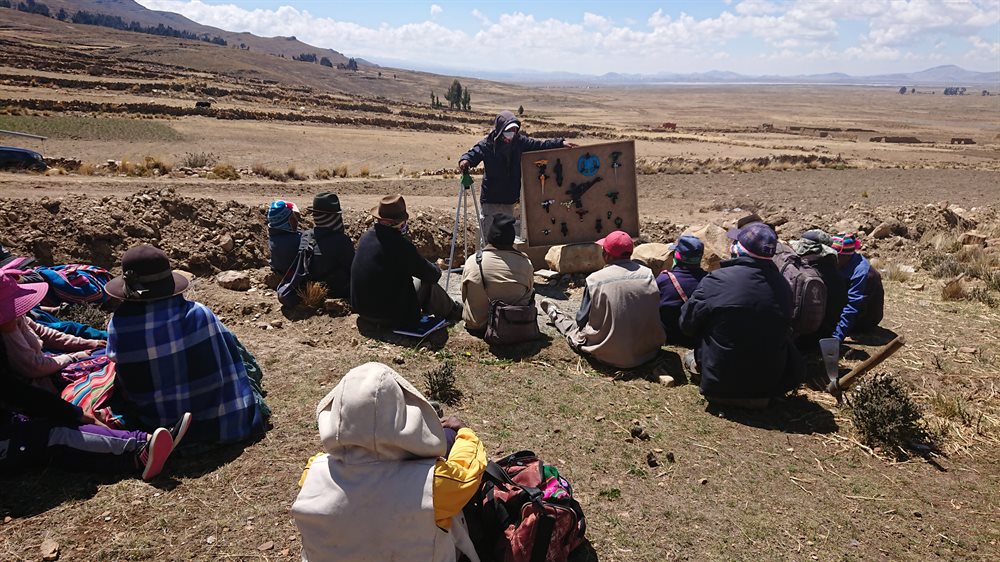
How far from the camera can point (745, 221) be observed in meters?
7.76

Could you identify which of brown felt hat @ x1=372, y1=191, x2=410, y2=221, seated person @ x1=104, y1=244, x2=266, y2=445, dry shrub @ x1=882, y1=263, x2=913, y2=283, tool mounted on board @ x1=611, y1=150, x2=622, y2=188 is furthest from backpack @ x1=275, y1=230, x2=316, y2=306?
dry shrub @ x1=882, y1=263, x2=913, y2=283

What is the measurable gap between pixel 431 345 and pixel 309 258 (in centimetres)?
217

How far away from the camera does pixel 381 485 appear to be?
3012 millimetres

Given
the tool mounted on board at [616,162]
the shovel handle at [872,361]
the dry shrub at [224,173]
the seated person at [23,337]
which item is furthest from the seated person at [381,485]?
the dry shrub at [224,173]

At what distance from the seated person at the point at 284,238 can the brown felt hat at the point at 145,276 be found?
3791 mm

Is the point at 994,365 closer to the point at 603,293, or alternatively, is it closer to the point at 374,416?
the point at 603,293

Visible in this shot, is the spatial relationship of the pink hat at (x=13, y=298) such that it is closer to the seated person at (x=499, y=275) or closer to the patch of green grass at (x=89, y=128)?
the seated person at (x=499, y=275)

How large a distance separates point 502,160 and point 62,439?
21.8 ft

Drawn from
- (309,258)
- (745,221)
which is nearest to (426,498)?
(309,258)

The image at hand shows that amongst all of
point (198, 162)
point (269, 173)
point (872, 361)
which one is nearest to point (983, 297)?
point (872, 361)

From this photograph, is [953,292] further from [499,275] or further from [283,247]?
[283,247]

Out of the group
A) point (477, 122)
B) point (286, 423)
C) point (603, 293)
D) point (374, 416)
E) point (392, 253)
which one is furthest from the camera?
point (477, 122)

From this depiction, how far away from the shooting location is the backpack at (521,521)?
3.48 meters

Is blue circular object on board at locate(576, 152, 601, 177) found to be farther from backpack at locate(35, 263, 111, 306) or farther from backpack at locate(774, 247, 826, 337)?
backpack at locate(35, 263, 111, 306)
